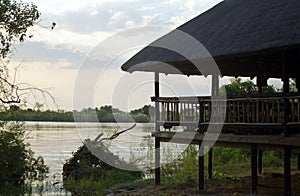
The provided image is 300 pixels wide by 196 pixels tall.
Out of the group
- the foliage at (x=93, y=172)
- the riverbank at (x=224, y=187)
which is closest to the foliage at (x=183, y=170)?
the riverbank at (x=224, y=187)

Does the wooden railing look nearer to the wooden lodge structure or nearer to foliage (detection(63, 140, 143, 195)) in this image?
the wooden lodge structure

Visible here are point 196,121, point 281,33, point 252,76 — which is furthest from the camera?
point 252,76

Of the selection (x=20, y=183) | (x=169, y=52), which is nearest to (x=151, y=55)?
(x=169, y=52)

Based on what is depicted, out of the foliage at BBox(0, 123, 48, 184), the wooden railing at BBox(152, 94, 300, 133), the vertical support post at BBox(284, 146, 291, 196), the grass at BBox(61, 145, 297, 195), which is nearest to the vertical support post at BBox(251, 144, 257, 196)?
the wooden railing at BBox(152, 94, 300, 133)

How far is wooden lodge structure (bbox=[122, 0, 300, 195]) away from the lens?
9.70 m

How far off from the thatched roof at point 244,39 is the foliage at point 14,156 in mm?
5269

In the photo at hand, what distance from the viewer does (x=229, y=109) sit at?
35.8 ft

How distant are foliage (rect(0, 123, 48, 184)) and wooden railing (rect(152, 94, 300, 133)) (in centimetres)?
587

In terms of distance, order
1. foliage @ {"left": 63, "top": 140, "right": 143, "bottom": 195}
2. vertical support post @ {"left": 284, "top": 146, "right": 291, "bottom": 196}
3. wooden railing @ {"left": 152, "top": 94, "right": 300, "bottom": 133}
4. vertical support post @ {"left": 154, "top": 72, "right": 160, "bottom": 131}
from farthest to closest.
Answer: foliage @ {"left": 63, "top": 140, "right": 143, "bottom": 195}, vertical support post @ {"left": 154, "top": 72, "right": 160, "bottom": 131}, wooden railing @ {"left": 152, "top": 94, "right": 300, "bottom": 133}, vertical support post @ {"left": 284, "top": 146, "right": 291, "bottom": 196}

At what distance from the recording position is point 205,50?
36.2ft

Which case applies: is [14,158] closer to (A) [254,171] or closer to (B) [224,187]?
(B) [224,187]

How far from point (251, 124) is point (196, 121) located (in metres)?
1.84

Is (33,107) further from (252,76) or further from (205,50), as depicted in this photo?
(252,76)

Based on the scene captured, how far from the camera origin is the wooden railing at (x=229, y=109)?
32.5 feet
